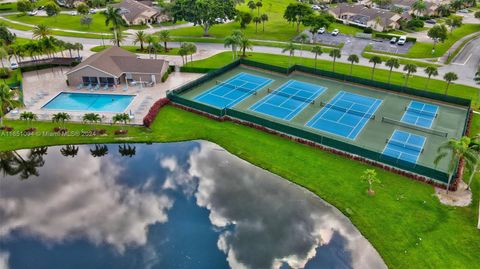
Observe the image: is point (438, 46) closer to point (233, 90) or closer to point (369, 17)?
point (369, 17)

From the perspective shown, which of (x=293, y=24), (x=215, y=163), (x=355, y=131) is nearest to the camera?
(x=215, y=163)

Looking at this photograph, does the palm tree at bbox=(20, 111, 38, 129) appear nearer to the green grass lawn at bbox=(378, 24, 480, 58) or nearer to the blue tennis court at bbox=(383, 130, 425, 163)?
the blue tennis court at bbox=(383, 130, 425, 163)

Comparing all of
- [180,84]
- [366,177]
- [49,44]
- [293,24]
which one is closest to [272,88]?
[180,84]

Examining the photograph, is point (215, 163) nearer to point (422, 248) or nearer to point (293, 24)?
point (422, 248)

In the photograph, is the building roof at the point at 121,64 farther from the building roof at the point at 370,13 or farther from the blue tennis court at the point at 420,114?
the building roof at the point at 370,13

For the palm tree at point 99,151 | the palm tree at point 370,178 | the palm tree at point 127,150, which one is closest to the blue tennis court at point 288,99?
the palm tree at point 370,178

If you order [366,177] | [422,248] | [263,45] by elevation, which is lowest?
[422,248]
